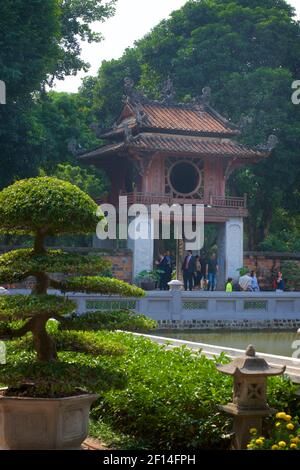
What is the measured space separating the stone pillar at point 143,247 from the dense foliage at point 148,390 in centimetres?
2013

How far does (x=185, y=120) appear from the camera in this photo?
32.6m

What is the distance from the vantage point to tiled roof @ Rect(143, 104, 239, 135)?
31516mm

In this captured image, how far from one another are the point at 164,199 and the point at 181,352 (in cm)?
2001

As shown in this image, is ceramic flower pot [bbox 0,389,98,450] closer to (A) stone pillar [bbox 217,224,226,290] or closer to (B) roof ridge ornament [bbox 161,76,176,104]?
(A) stone pillar [bbox 217,224,226,290]

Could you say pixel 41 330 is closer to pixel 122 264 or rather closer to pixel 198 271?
pixel 198 271

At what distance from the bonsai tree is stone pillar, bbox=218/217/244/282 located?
23332 mm

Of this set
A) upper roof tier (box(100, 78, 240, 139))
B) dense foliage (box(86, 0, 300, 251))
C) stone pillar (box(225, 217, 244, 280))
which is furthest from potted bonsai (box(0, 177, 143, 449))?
dense foliage (box(86, 0, 300, 251))

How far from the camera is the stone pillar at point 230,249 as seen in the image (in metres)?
31.8

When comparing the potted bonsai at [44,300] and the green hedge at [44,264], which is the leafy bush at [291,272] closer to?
the potted bonsai at [44,300]

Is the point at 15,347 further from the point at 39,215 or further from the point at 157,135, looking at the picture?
the point at 157,135

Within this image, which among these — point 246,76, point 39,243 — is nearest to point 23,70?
point 246,76
